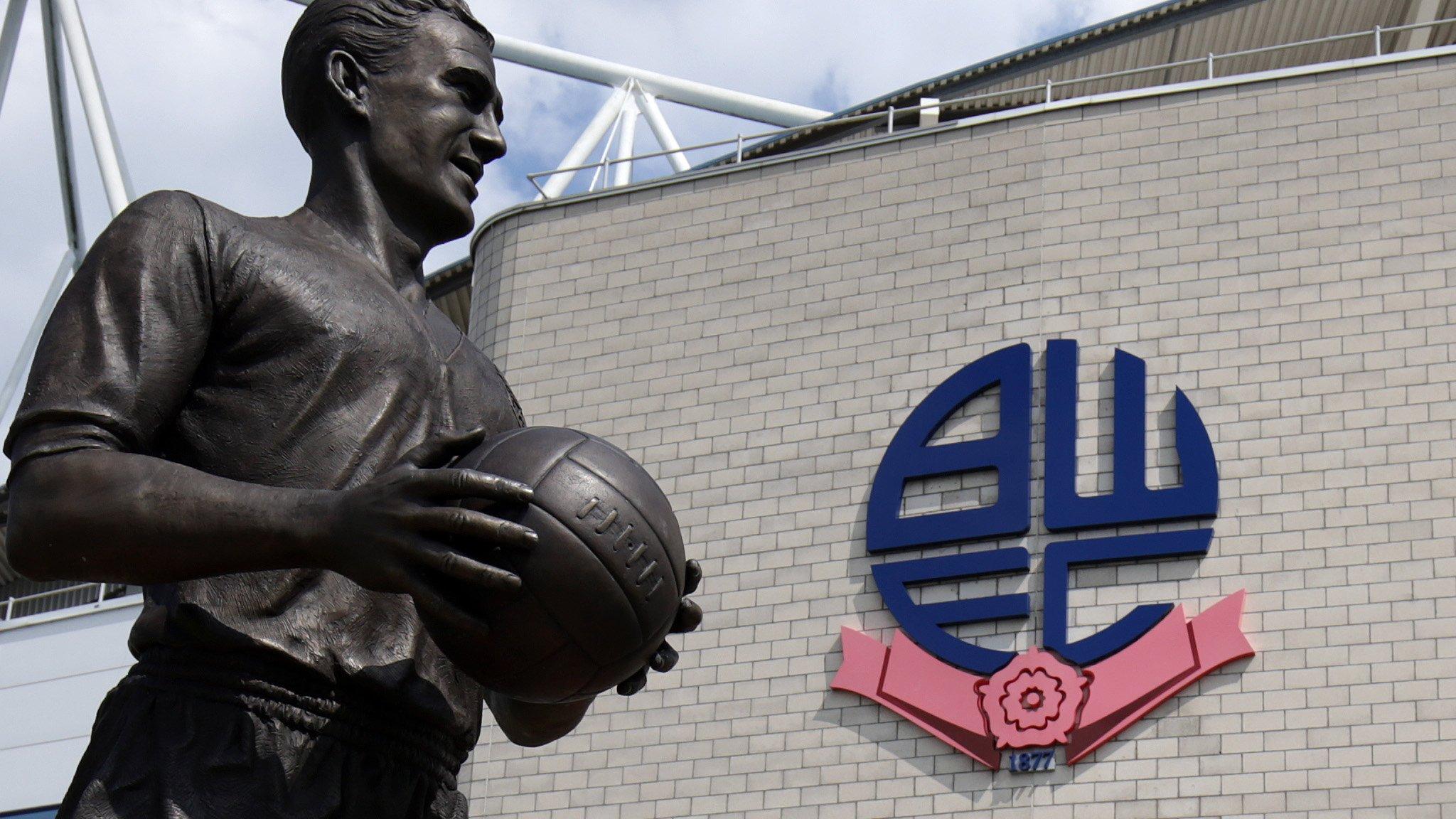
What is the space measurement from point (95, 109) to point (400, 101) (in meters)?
27.6

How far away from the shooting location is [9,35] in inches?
1271

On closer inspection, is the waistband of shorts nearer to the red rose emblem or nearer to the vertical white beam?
the red rose emblem

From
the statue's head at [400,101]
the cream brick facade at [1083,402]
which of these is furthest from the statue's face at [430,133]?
the cream brick facade at [1083,402]

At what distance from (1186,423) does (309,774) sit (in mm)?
14332

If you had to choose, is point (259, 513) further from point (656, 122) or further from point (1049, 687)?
point (656, 122)

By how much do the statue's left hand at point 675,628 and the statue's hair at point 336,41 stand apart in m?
1.05

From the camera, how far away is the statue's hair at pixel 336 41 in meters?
3.76

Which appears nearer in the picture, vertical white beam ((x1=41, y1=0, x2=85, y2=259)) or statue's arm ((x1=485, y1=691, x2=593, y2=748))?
statue's arm ((x1=485, y1=691, x2=593, y2=748))

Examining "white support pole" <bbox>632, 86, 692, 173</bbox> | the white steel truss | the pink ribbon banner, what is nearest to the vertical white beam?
the white steel truss

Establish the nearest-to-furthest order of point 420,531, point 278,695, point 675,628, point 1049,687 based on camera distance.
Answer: point 420,531 < point 278,695 < point 675,628 < point 1049,687

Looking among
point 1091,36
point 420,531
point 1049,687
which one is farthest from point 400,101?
point 1091,36

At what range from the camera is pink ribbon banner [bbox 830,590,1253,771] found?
16266 millimetres

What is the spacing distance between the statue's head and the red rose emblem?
13269mm

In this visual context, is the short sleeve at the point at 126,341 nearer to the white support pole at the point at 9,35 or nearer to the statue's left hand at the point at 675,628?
the statue's left hand at the point at 675,628
